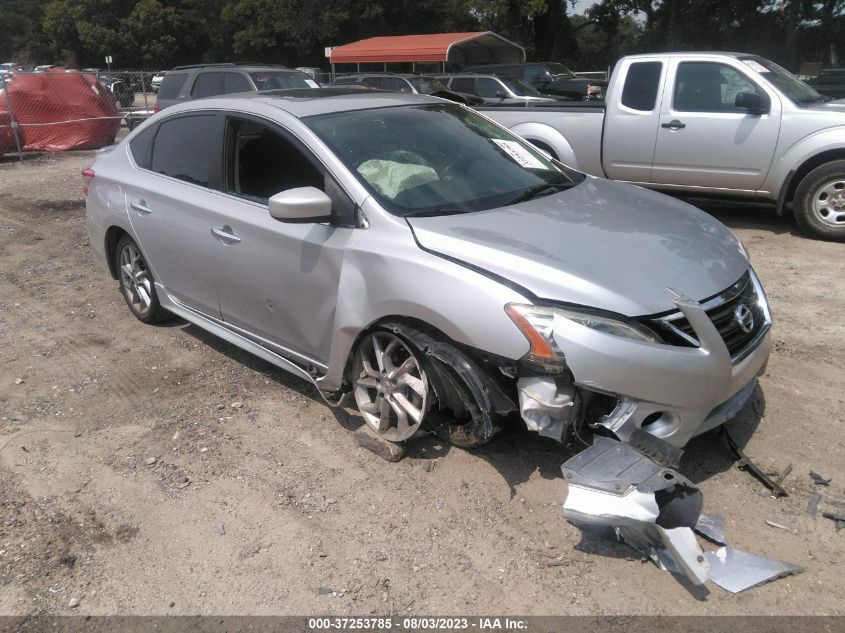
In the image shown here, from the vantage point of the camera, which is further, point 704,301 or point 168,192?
point 168,192

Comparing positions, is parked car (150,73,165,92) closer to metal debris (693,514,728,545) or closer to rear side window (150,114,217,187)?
rear side window (150,114,217,187)

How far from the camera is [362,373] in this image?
351 centimetres

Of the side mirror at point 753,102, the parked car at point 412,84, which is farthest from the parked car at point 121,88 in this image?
the side mirror at point 753,102

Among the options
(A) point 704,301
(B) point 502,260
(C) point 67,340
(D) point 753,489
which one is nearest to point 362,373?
(B) point 502,260

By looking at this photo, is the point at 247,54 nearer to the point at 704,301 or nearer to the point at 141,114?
the point at 141,114

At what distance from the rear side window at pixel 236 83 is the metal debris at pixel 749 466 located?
11481 millimetres

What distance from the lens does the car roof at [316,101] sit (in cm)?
390

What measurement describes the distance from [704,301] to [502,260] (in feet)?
2.89

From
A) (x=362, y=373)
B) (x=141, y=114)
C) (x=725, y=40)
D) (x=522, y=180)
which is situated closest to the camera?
(x=362, y=373)

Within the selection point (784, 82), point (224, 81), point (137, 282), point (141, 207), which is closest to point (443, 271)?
point (141, 207)

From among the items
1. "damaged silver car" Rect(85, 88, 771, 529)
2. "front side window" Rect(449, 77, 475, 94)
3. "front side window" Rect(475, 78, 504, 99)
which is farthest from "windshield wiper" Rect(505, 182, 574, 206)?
"front side window" Rect(449, 77, 475, 94)

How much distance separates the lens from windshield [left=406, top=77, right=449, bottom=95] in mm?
15016

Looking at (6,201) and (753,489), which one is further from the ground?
(753,489)

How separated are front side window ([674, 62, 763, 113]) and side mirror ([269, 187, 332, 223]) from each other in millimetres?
5542
